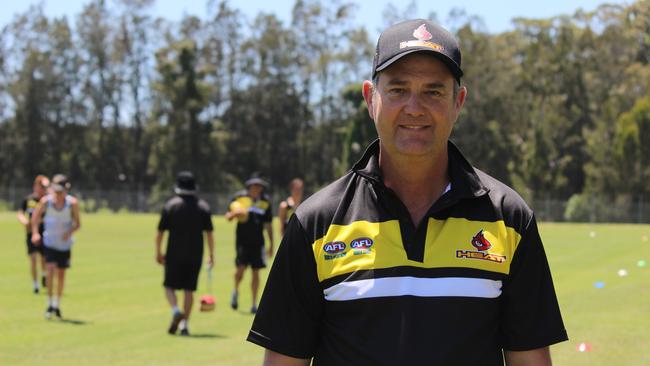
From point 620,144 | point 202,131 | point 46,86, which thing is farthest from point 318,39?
point 620,144

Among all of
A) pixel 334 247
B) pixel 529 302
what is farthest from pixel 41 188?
pixel 529 302

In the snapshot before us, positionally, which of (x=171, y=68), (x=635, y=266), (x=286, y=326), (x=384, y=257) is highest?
(x=171, y=68)

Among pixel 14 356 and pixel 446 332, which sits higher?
pixel 446 332

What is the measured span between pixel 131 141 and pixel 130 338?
248 feet

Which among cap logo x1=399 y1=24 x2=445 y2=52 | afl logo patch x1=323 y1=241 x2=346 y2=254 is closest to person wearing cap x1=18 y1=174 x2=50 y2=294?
afl logo patch x1=323 y1=241 x2=346 y2=254

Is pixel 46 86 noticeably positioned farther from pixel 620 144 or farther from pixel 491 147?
pixel 620 144

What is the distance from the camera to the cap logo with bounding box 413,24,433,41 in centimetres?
298

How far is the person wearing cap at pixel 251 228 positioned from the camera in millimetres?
15727

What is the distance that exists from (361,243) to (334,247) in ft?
0.29

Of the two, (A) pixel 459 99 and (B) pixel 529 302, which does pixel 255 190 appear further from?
(B) pixel 529 302

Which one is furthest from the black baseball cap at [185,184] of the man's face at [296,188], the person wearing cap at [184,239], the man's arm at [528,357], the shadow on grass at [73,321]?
the man's arm at [528,357]

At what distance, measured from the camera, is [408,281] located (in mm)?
2959

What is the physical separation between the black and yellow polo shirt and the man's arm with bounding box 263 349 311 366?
0.03 metres

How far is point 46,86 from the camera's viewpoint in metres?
85.9
